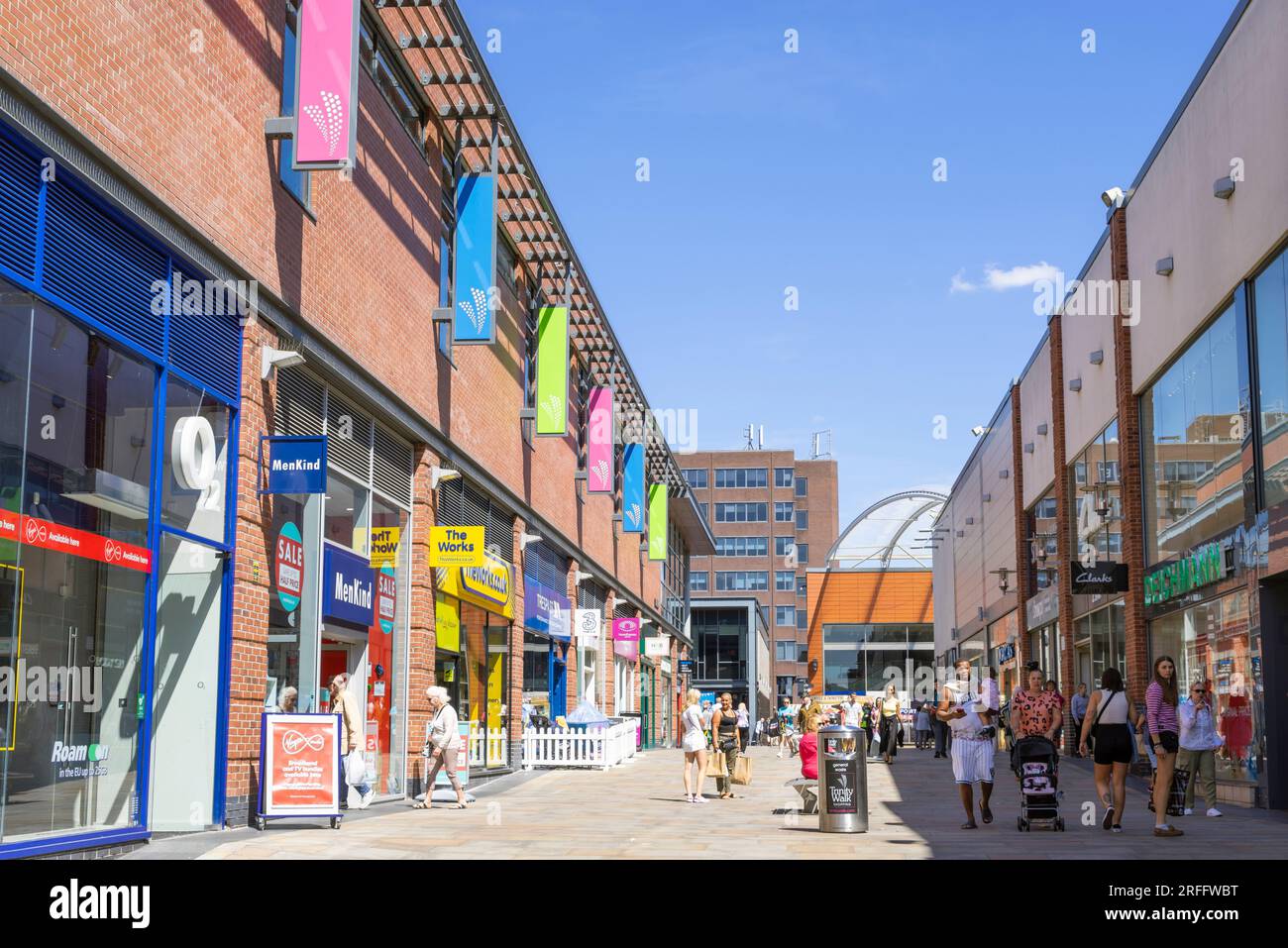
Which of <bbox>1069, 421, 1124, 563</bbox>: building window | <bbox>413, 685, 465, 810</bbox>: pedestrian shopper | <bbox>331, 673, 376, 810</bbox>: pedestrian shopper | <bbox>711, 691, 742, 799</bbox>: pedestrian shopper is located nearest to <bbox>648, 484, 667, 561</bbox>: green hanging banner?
<bbox>1069, 421, 1124, 563</bbox>: building window

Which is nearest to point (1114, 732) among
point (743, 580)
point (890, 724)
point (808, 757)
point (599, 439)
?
point (808, 757)

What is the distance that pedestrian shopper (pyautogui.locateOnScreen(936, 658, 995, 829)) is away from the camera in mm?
15164

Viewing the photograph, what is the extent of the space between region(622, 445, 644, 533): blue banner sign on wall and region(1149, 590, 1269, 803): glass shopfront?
19.5m

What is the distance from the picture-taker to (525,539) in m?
27.2

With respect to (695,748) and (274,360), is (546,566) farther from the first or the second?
(274,360)

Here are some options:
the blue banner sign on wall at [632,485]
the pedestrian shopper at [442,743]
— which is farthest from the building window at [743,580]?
the pedestrian shopper at [442,743]

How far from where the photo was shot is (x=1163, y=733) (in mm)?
14398

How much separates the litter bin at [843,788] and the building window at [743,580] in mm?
99937

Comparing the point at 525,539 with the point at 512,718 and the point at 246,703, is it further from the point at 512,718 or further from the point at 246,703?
the point at 246,703

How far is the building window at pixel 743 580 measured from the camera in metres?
115

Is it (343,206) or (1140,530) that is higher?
(343,206)
